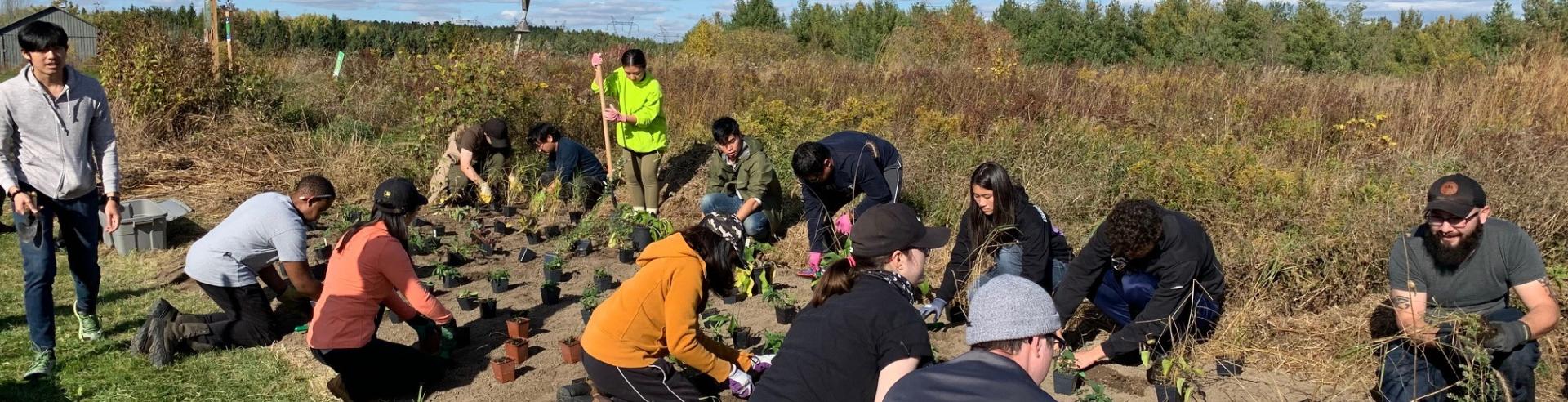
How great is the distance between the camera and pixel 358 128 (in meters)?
10.4

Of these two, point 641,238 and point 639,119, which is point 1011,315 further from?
point 639,119

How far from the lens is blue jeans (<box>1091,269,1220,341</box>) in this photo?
4.31 metres

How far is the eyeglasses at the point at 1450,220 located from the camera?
137 inches

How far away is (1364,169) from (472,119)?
22.5 feet

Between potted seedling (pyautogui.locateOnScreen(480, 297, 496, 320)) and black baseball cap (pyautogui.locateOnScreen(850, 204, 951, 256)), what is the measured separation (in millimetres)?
3044

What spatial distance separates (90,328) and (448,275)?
6.00ft

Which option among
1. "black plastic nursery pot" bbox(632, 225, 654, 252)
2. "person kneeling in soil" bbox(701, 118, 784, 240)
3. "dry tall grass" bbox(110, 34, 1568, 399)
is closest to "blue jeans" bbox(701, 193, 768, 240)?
"person kneeling in soil" bbox(701, 118, 784, 240)

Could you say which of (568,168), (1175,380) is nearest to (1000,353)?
(1175,380)

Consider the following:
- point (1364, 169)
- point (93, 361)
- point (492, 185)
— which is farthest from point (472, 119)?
point (1364, 169)

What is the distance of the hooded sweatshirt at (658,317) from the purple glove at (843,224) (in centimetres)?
223

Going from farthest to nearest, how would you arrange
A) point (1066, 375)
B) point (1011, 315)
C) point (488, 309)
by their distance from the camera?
point (488, 309) → point (1066, 375) → point (1011, 315)

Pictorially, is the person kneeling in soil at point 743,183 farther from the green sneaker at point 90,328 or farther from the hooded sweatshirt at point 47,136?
the green sneaker at point 90,328

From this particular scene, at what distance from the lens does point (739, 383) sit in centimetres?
384

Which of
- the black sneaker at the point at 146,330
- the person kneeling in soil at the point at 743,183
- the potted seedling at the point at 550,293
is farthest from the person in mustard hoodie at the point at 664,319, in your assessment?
the person kneeling in soil at the point at 743,183
